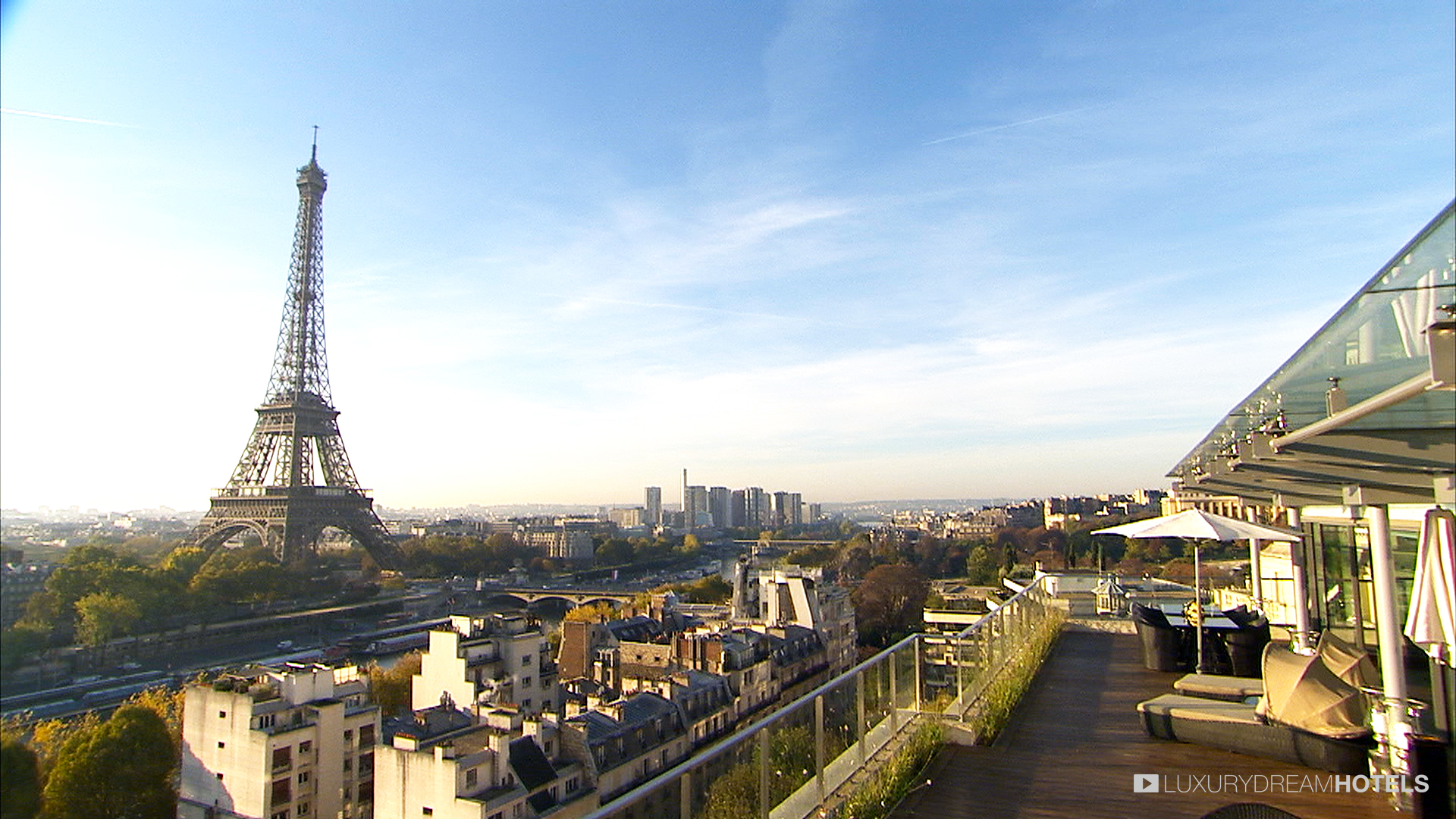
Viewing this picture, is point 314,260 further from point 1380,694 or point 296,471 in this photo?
point 1380,694

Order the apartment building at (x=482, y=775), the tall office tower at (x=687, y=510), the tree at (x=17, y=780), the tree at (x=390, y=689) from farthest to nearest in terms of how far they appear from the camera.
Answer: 1. the tall office tower at (x=687, y=510)
2. the tree at (x=390, y=689)
3. the apartment building at (x=482, y=775)
4. the tree at (x=17, y=780)

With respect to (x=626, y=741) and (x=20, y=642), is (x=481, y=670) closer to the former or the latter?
(x=626, y=741)

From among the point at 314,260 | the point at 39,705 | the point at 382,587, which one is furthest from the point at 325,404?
the point at 39,705

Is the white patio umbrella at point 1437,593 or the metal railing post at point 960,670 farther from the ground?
the white patio umbrella at point 1437,593

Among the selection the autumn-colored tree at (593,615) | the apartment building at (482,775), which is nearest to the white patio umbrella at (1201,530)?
the apartment building at (482,775)

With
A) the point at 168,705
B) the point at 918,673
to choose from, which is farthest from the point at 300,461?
the point at 918,673

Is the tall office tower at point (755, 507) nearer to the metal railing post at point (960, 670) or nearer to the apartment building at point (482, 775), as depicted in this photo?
the apartment building at point (482, 775)
